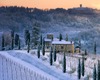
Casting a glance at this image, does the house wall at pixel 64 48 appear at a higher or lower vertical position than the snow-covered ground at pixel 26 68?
higher

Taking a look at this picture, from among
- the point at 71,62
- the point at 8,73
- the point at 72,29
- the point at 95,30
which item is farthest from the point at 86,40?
the point at 8,73

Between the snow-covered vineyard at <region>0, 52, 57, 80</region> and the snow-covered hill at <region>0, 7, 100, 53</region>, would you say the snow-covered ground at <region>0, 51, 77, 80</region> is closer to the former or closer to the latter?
the snow-covered vineyard at <region>0, 52, 57, 80</region>

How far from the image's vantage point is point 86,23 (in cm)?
13125

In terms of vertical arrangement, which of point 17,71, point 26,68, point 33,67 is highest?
point 26,68

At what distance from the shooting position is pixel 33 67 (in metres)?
43.7

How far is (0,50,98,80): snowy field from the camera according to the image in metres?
40.0

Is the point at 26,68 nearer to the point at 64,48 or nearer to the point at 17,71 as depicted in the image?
the point at 17,71

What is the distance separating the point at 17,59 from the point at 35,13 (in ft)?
260

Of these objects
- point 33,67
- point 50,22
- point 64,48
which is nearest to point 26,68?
point 33,67

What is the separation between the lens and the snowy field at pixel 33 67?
40.0 m

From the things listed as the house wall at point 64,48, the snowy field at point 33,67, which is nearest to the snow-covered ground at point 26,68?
the snowy field at point 33,67

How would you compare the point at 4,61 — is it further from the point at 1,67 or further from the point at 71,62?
the point at 71,62

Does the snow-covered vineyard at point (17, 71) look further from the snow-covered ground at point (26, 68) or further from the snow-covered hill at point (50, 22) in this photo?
the snow-covered hill at point (50, 22)

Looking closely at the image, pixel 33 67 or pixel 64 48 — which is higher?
pixel 64 48
